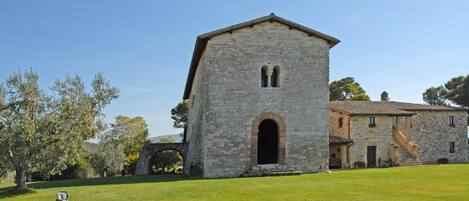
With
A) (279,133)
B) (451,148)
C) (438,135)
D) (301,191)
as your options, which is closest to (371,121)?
(438,135)

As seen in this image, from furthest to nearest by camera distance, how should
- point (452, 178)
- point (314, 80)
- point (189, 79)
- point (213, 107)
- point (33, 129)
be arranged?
point (189, 79), point (314, 80), point (213, 107), point (452, 178), point (33, 129)

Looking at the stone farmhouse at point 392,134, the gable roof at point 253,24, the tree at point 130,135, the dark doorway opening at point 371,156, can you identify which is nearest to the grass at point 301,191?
the gable roof at point 253,24

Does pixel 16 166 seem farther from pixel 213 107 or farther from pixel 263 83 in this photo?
pixel 263 83

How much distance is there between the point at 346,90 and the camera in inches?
2292

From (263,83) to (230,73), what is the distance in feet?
6.71

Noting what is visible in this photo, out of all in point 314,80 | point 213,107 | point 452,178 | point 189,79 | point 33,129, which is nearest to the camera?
point 33,129

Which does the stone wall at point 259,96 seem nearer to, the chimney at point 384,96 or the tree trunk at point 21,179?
the tree trunk at point 21,179

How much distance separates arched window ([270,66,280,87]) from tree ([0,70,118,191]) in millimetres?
9900

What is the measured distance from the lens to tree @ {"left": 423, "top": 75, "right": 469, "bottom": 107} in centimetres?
5872

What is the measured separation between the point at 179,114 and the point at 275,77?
38.4 metres

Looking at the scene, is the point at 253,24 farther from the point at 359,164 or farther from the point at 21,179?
the point at 359,164

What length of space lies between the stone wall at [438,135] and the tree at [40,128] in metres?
28.7

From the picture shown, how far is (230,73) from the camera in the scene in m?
22.5

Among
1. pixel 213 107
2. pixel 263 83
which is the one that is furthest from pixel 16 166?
pixel 263 83
